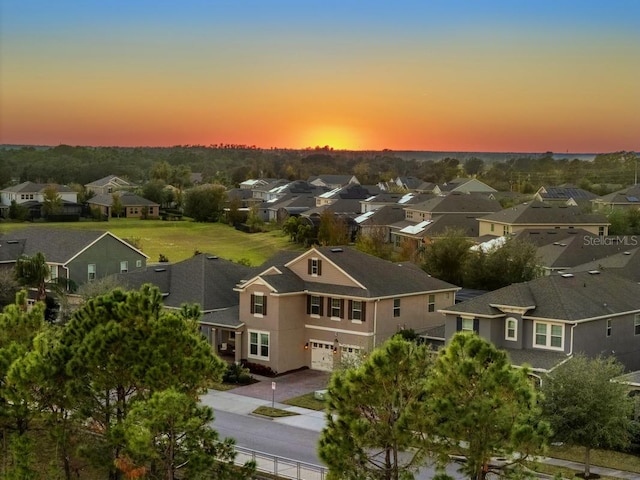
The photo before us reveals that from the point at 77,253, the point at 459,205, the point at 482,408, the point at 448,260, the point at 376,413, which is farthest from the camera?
the point at 459,205

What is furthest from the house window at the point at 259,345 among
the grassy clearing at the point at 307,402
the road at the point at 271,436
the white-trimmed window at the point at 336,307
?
the road at the point at 271,436

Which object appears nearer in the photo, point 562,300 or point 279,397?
point 562,300

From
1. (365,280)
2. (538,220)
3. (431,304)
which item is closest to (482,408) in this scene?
(365,280)

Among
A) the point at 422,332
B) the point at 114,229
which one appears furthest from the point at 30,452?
the point at 114,229

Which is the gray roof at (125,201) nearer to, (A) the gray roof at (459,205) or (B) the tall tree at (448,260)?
(A) the gray roof at (459,205)

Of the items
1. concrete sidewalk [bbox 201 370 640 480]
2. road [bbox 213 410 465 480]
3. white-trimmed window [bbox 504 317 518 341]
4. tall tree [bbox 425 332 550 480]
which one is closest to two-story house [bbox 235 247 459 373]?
concrete sidewalk [bbox 201 370 640 480]

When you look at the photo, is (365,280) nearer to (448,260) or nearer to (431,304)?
(431,304)

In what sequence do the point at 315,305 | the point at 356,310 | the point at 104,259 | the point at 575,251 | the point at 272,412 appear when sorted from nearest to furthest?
the point at 272,412 < the point at 356,310 < the point at 315,305 < the point at 104,259 < the point at 575,251

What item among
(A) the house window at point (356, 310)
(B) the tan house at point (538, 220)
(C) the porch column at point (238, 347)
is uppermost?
(B) the tan house at point (538, 220)
